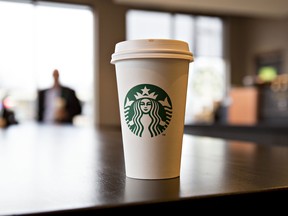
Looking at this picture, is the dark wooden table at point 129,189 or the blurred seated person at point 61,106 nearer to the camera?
the dark wooden table at point 129,189

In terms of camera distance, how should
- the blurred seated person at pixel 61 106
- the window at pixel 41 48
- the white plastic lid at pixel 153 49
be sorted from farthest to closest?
1. the window at pixel 41 48
2. the blurred seated person at pixel 61 106
3. the white plastic lid at pixel 153 49

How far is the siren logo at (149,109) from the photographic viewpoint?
49 centimetres

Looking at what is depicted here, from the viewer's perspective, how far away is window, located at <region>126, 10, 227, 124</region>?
254 inches

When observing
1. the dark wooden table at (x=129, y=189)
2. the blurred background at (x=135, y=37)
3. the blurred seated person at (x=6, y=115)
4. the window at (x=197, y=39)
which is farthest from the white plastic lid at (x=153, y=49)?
the window at (x=197, y=39)

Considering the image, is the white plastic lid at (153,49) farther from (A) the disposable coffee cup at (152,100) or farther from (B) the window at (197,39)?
(B) the window at (197,39)

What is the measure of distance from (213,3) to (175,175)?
5246 millimetres

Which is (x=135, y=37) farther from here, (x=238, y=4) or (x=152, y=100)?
(x=152, y=100)

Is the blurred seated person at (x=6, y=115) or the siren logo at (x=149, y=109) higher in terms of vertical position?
the siren logo at (x=149, y=109)

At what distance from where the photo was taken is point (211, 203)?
16.1 inches

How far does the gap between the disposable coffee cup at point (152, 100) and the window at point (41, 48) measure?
17.5 feet

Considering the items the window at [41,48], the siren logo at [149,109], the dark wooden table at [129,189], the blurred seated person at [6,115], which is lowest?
the blurred seated person at [6,115]

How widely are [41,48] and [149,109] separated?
5654mm

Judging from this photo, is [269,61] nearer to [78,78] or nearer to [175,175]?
[78,78]

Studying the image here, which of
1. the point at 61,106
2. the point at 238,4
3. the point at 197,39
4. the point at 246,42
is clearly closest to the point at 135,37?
the point at 197,39
